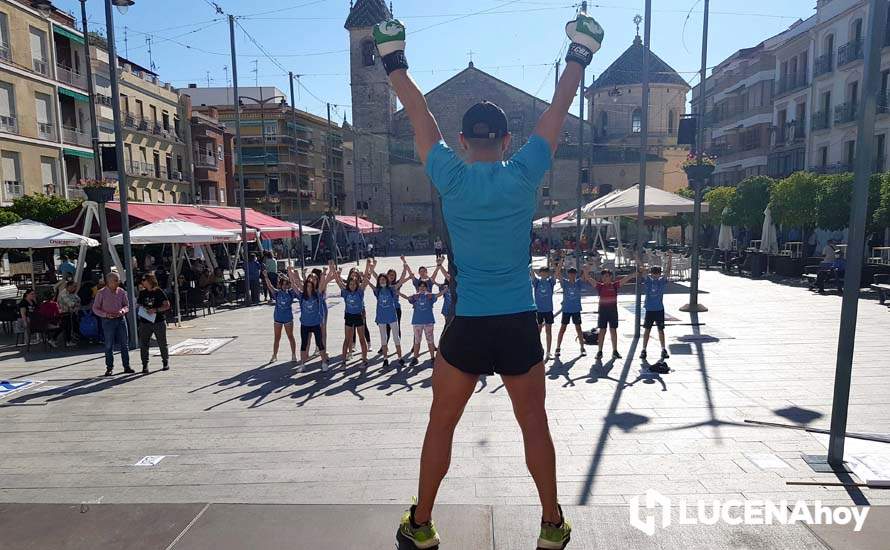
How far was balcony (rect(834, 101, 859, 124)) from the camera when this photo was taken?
29.6 m

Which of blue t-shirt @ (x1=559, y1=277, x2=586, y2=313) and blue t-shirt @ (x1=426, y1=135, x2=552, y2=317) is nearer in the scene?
blue t-shirt @ (x1=426, y1=135, x2=552, y2=317)

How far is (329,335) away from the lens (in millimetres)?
12789

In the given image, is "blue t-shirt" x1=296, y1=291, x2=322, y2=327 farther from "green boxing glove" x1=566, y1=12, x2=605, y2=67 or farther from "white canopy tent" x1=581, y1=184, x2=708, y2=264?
"white canopy tent" x1=581, y1=184, x2=708, y2=264

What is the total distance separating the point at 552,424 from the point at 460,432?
1006 mm

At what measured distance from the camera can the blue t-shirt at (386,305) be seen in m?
9.68

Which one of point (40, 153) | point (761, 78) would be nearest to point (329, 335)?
point (40, 153)

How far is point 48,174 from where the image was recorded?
93.3 feet

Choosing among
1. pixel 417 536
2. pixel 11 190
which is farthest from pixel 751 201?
pixel 11 190

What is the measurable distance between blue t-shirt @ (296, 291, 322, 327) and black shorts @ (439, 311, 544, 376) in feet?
23.1

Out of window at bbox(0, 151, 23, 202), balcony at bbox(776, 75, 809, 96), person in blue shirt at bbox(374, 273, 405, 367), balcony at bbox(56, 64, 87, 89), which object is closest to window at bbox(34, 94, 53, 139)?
balcony at bbox(56, 64, 87, 89)

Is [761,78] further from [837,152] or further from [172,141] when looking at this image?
[172,141]

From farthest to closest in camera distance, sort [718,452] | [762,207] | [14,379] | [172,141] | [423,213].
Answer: [423,213] < [172,141] < [762,207] < [14,379] < [718,452]

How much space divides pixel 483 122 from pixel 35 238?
514 inches

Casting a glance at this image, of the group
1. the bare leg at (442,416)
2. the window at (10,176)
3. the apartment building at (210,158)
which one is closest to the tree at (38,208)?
the window at (10,176)
